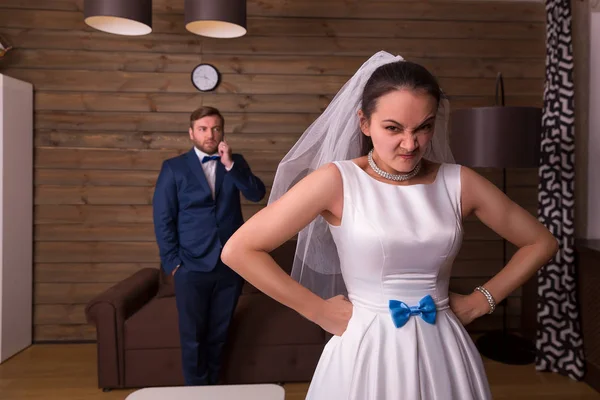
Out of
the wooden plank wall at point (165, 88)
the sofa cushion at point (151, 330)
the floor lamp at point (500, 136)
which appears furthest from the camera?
the wooden plank wall at point (165, 88)

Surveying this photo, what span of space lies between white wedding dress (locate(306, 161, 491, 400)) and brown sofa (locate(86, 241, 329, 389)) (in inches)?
76.3

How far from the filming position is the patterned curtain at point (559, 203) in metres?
3.32

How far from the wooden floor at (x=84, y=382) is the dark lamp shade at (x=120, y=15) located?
2.20 metres

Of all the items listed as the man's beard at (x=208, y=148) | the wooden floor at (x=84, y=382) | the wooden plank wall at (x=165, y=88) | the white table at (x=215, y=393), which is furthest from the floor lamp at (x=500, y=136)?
the white table at (x=215, y=393)

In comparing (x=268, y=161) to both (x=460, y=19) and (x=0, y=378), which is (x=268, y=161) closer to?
(x=460, y=19)

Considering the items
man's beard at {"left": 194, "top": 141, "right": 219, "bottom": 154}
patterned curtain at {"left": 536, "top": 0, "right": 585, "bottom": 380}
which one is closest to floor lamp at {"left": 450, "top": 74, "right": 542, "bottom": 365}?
patterned curtain at {"left": 536, "top": 0, "right": 585, "bottom": 380}

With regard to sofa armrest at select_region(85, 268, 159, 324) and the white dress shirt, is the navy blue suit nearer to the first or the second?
the white dress shirt

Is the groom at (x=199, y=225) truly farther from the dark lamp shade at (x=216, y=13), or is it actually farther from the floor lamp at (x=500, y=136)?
the floor lamp at (x=500, y=136)

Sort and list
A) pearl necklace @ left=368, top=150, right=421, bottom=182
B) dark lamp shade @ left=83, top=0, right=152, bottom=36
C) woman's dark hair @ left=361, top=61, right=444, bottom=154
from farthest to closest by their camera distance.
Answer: dark lamp shade @ left=83, top=0, right=152, bottom=36
pearl necklace @ left=368, top=150, right=421, bottom=182
woman's dark hair @ left=361, top=61, right=444, bottom=154

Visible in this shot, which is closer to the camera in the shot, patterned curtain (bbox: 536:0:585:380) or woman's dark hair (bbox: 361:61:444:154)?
woman's dark hair (bbox: 361:61:444:154)

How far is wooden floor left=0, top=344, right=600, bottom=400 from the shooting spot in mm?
3055

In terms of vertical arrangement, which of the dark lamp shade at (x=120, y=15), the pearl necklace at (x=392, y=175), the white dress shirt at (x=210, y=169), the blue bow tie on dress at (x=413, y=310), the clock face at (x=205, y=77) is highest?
the dark lamp shade at (x=120, y=15)

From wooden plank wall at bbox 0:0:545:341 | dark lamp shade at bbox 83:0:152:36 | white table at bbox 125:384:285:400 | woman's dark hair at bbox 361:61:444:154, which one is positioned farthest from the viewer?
wooden plank wall at bbox 0:0:545:341

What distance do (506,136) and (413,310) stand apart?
7.74 feet
